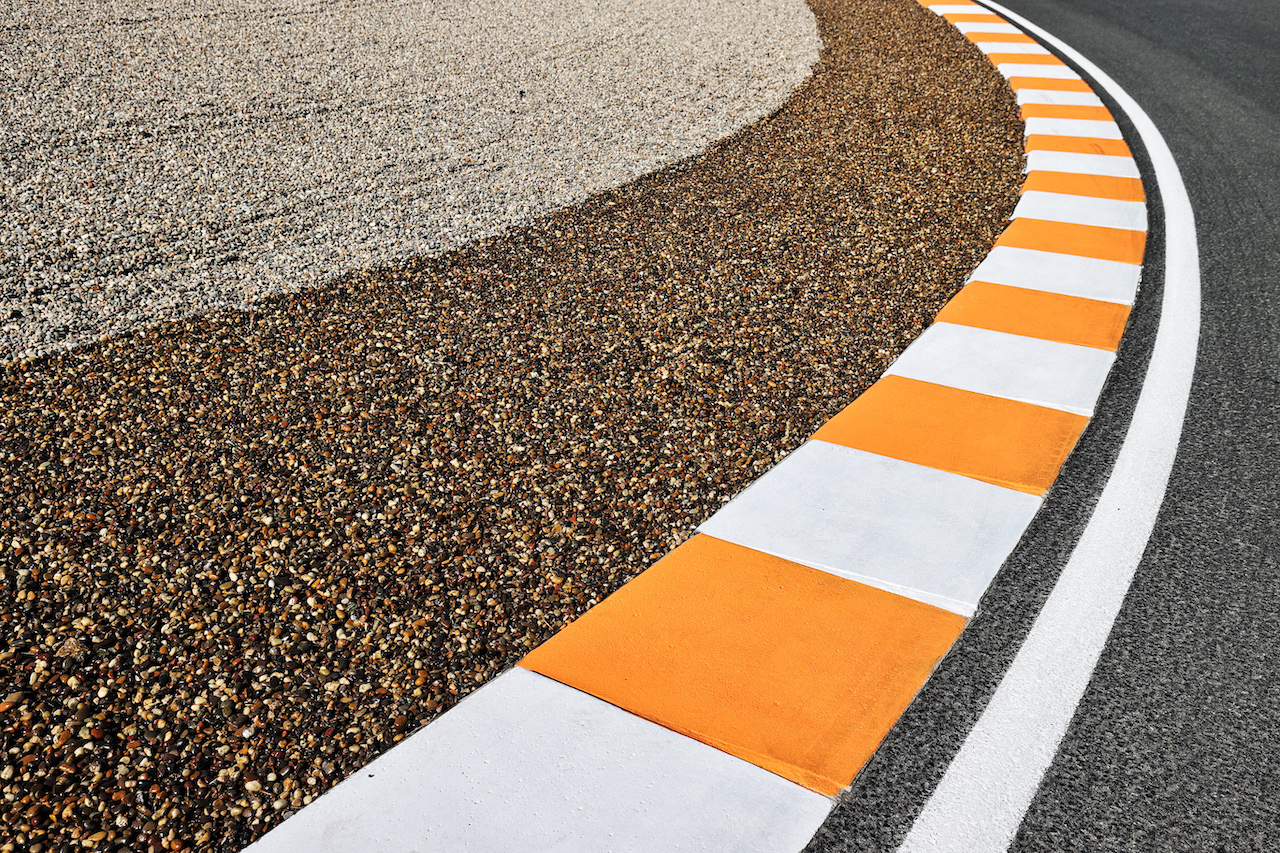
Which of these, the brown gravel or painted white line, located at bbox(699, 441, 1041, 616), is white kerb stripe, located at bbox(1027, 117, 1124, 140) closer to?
the brown gravel

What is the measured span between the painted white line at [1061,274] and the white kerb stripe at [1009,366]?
0.62m

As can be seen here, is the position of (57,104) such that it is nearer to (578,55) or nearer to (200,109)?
(200,109)

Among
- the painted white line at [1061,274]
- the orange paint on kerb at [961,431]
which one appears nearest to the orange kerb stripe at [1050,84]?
the painted white line at [1061,274]

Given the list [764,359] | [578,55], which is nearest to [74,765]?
[764,359]

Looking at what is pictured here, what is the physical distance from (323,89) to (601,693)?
5.94 metres

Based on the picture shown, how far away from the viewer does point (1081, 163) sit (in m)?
5.99

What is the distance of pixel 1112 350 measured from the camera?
12.4ft

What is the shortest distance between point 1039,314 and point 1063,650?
7.33 feet

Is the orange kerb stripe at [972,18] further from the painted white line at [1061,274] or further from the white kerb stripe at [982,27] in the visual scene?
the painted white line at [1061,274]

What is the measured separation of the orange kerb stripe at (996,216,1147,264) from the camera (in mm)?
4754

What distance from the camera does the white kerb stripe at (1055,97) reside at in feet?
23.5

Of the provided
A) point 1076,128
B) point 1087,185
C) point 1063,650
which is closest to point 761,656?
point 1063,650

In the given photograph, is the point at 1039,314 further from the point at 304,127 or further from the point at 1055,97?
the point at 304,127

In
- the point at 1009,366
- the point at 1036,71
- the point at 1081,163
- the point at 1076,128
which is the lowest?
the point at 1009,366
